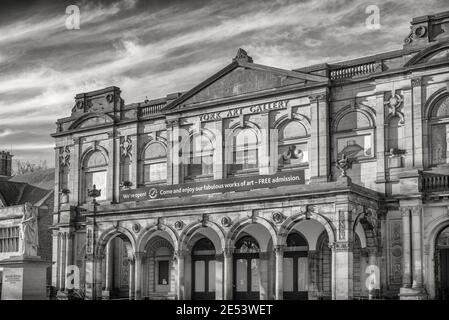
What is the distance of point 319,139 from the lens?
41.8 metres

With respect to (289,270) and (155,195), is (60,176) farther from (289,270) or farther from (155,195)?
(289,270)

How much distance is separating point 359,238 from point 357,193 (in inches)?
157

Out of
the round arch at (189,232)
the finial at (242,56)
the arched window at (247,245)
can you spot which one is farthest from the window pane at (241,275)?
the finial at (242,56)

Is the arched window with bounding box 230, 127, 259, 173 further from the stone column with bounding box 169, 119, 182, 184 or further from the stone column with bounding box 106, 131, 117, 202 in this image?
the stone column with bounding box 106, 131, 117, 202

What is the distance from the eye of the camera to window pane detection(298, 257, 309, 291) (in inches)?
1652

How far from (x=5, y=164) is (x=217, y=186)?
4194 centimetres

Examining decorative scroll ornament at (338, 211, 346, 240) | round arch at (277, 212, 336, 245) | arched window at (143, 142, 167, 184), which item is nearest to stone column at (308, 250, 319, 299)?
round arch at (277, 212, 336, 245)

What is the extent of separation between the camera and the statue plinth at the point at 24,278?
36.4 m

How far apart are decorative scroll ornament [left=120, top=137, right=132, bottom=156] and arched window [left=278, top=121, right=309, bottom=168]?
11.1 metres

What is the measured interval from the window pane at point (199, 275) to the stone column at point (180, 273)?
11.8 feet

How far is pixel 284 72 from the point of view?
43.3 meters

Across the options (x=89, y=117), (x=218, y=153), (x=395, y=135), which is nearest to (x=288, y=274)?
(x=218, y=153)

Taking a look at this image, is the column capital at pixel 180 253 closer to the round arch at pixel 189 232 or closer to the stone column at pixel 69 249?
the round arch at pixel 189 232
